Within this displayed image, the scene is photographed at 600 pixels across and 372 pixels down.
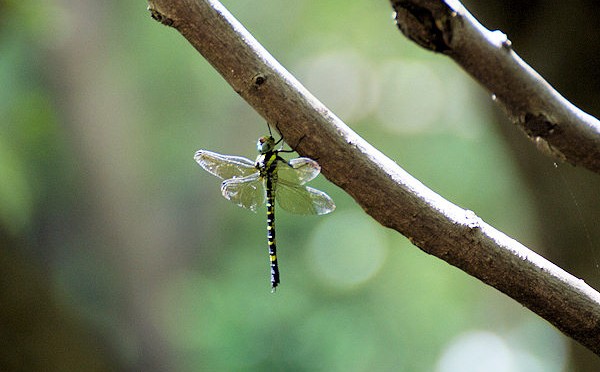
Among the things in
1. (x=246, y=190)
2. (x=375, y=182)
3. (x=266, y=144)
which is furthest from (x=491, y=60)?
(x=246, y=190)

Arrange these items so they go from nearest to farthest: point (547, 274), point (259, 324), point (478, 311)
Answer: point (547, 274)
point (259, 324)
point (478, 311)

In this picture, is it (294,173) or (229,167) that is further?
(229,167)

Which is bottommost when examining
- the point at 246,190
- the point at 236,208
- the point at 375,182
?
the point at 375,182

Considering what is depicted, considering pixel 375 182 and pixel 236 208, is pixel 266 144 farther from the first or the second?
pixel 236 208

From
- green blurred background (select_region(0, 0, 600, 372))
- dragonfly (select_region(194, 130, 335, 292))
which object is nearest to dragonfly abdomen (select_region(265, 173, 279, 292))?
dragonfly (select_region(194, 130, 335, 292))

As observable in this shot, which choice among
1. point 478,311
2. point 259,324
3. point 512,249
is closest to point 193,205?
point 259,324

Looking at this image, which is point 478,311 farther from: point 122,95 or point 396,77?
point 122,95
